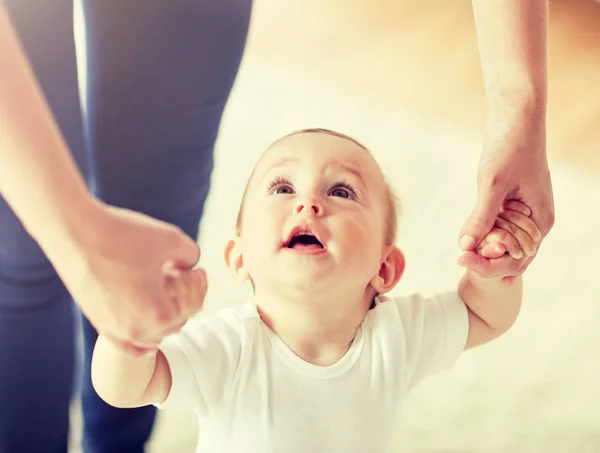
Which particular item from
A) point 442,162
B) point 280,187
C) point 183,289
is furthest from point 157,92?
point 442,162

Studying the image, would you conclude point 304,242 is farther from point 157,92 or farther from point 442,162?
point 442,162

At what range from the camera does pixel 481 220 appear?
1.38 ft

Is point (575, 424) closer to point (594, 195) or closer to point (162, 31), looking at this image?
point (594, 195)

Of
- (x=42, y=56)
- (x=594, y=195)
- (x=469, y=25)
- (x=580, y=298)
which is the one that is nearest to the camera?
(x=42, y=56)

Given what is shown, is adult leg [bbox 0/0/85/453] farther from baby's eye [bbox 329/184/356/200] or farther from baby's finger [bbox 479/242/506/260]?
baby's finger [bbox 479/242/506/260]

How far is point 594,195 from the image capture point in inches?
34.6

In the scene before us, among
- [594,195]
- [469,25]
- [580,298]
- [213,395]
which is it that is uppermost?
[469,25]

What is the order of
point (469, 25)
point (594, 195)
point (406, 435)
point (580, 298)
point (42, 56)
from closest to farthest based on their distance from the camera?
1. point (42, 56)
2. point (406, 435)
3. point (580, 298)
4. point (594, 195)
5. point (469, 25)

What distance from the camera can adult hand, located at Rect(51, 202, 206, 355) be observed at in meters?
0.28

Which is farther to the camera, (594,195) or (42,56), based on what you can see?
(594,195)

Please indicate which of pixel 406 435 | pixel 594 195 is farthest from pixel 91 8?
pixel 594 195

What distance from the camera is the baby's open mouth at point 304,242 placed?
43cm

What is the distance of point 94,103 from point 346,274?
8.4 inches

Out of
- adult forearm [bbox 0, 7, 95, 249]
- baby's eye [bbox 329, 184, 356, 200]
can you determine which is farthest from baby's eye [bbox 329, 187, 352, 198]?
adult forearm [bbox 0, 7, 95, 249]
